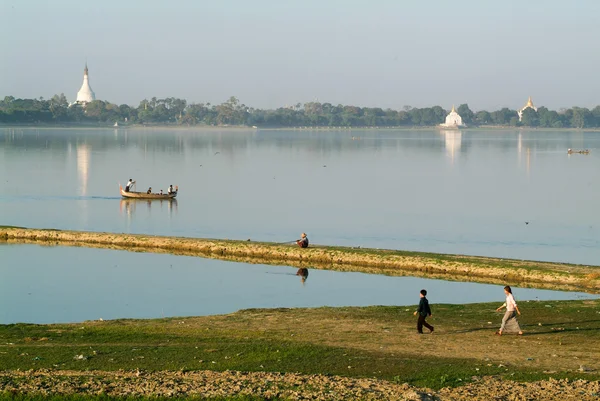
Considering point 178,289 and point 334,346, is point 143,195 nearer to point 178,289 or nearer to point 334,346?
point 178,289

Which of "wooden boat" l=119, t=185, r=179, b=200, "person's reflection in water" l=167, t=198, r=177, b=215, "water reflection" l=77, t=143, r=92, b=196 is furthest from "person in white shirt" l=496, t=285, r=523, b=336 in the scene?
"water reflection" l=77, t=143, r=92, b=196

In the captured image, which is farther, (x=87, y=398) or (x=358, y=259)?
(x=358, y=259)

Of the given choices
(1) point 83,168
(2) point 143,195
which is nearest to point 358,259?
(2) point 143,195

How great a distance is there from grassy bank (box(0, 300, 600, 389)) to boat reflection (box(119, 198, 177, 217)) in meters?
43.7

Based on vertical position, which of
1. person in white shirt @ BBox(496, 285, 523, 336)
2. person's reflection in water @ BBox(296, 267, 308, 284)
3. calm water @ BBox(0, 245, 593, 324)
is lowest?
calm water @ BBox(0, 245, 593, 324)

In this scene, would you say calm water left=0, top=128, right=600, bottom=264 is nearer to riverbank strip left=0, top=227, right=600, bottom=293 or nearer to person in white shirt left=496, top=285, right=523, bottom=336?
riverbank strip left=0, top=227, right=600, bottom=293

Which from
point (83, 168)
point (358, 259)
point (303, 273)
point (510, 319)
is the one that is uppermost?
point (510, 319)

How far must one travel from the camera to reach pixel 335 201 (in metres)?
82.3

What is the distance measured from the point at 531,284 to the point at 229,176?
7717cm

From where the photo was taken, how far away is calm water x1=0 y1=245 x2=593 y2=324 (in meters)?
35.0

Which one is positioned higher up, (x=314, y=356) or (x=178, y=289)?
(x=314, y=356)

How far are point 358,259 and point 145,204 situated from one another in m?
36.6

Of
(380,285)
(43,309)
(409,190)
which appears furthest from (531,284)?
(409,190)

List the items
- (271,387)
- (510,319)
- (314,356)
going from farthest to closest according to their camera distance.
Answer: (510,319) < (314,356) < (271,387)
